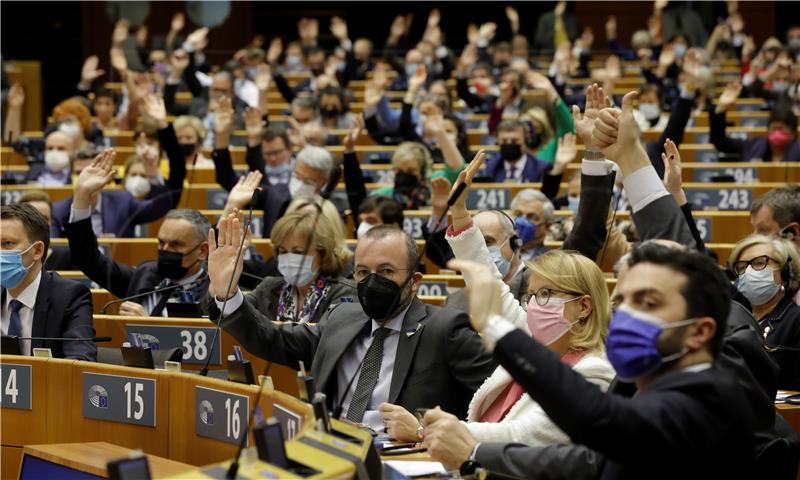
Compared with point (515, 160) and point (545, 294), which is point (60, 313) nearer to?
point (545, 294)

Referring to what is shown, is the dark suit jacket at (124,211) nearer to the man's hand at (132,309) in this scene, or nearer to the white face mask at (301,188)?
the white face mask at (301,188)

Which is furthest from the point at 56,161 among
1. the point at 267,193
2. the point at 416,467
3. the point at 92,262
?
the point at 416,467

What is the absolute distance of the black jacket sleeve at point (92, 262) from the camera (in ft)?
18.3

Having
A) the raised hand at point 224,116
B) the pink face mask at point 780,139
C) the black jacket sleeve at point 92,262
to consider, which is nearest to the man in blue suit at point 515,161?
the pink face mask at point 780,139

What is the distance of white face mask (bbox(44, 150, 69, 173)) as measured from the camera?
31.8 ft

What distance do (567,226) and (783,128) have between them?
3901mm

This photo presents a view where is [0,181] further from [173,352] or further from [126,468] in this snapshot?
[126,468]

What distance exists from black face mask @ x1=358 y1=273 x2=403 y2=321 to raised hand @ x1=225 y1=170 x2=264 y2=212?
119cm

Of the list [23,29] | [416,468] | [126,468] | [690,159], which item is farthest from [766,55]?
[126,468]

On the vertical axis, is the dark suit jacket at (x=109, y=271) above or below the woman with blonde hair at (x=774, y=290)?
below

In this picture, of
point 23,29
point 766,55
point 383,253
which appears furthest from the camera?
point 23,29

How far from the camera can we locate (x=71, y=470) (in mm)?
3418

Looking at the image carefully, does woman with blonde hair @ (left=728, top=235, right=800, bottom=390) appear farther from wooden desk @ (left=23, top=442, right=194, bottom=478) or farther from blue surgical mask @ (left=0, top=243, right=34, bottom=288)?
blue surgical mask @ (left=0, top=243, right=34, bottom=288)

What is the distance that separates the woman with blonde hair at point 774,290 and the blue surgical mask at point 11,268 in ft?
8.80
